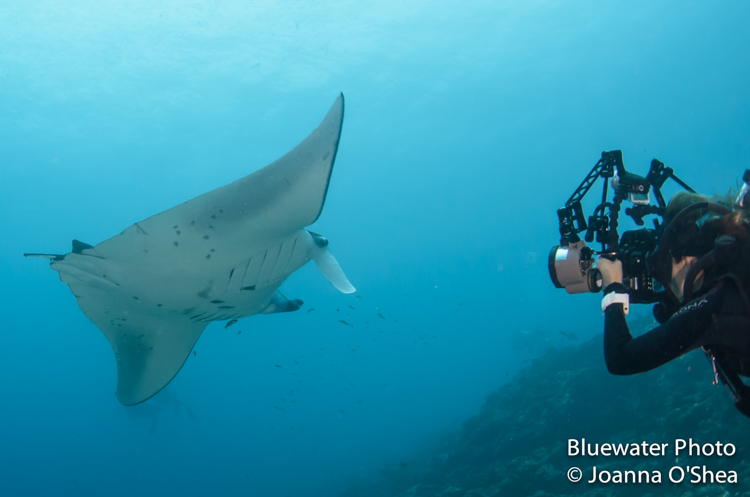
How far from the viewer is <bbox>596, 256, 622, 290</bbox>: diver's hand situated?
1732mm

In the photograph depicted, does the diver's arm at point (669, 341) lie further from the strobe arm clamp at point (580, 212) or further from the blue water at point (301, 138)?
the blue water at point (301, 138)

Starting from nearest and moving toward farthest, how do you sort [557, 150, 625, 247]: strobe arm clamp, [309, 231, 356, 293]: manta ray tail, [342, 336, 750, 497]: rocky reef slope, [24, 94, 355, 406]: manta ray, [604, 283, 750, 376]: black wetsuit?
[604, 283, 750, 376]: black wetsuit
[557, 150, 625, 247]: strobe arm clamp
[24, 94, 355, 406]: manta ray
[309, 231, 356, 293]: manta ray tail
[342, 336, 750, 497]: rocky reef slope

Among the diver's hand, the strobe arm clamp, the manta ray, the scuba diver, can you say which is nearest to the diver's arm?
the scuba diver

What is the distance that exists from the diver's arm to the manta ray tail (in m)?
2.48

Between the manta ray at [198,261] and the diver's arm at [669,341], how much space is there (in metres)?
1.94

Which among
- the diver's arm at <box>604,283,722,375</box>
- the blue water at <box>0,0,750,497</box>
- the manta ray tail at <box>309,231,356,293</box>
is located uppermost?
the blue water at <box>0,0,750,497</box>

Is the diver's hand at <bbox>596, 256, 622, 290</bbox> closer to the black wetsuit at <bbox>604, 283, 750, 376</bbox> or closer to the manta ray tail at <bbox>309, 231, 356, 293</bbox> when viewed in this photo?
the black wetsuit at <bbox>604, 283, 750, 376</bbox>

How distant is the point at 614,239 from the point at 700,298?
576 millimetres

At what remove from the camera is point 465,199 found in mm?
62688

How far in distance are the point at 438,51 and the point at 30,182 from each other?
3989cm

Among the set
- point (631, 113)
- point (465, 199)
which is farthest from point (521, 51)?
point (465, 199)

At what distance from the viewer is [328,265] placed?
3691 millimetres

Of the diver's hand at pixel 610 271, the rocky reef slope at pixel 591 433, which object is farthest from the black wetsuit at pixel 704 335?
the rocky reef slope at pixel 591 433

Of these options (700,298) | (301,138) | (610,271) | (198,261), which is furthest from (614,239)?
(301,138)
